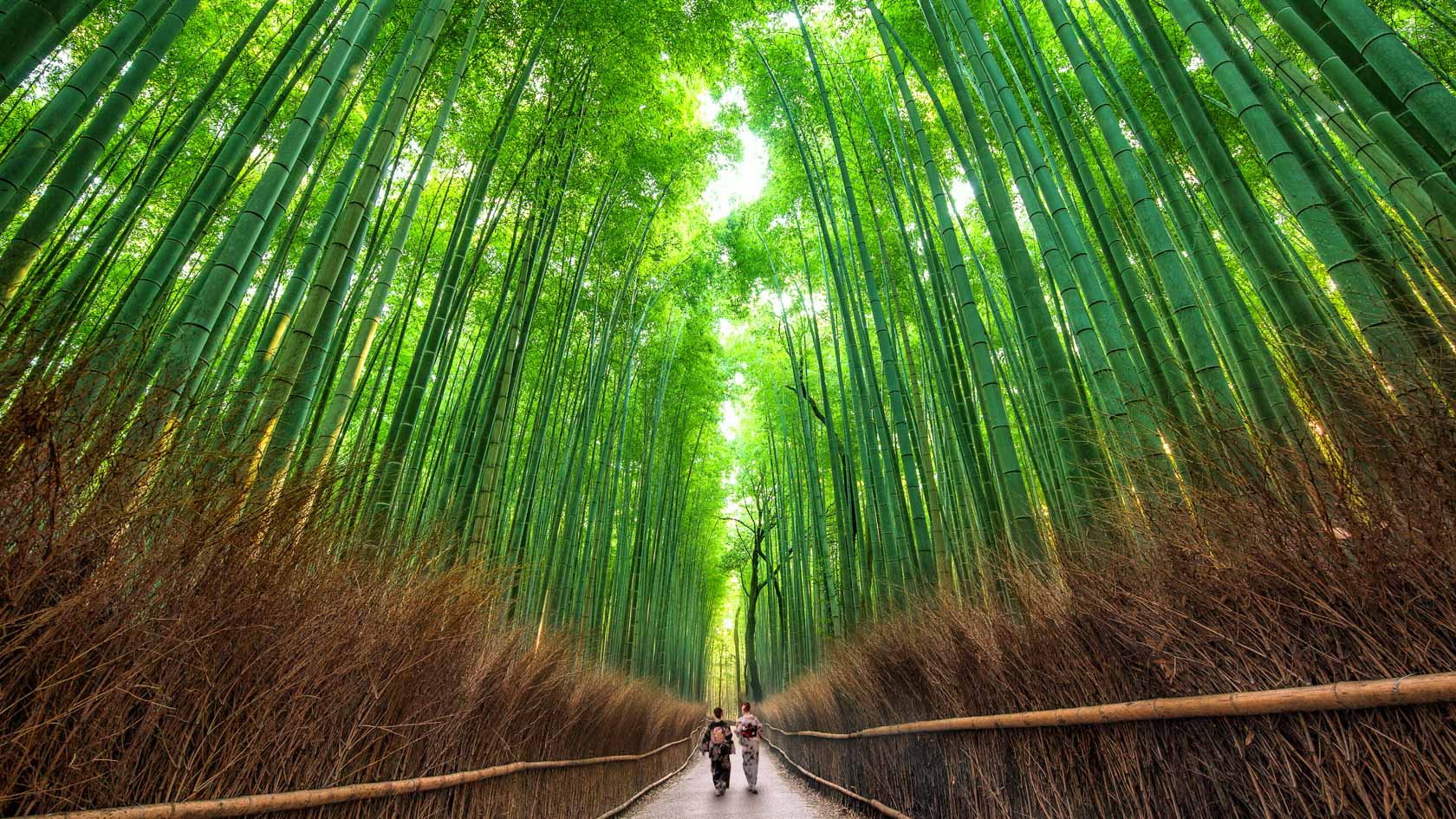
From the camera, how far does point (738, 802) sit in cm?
541

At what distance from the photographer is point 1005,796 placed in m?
2.01

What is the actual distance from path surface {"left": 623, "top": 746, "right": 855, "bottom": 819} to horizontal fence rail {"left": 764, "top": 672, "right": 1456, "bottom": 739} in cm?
340

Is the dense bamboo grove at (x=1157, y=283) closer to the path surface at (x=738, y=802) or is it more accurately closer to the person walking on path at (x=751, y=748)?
the path surface at (x=738, y=802)

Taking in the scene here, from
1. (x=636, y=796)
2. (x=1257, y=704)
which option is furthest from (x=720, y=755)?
(x=1257, y=704)

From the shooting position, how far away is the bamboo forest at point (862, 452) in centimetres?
100

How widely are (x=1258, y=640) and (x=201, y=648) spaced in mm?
1957

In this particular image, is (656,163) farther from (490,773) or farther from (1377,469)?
(1377,469)

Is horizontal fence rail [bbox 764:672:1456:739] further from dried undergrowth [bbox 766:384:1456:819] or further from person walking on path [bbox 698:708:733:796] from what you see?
person walking on path [bbox 698:708:733:796]

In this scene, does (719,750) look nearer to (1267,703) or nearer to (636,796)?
(636,796)

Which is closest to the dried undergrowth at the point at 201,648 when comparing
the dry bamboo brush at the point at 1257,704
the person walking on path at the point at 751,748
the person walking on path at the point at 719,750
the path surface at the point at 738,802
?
the dry bamboo brush at the point at 1257,704

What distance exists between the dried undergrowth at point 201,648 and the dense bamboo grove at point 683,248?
0.14ft

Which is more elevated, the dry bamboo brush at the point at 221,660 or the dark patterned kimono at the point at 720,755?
the dry bamboo brush at the point at 221,660

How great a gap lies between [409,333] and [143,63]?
553cm

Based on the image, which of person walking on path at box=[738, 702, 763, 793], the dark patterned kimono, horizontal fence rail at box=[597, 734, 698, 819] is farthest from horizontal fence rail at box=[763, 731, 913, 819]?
horizontal fence rail at box=[597, 734, 698, 819]
